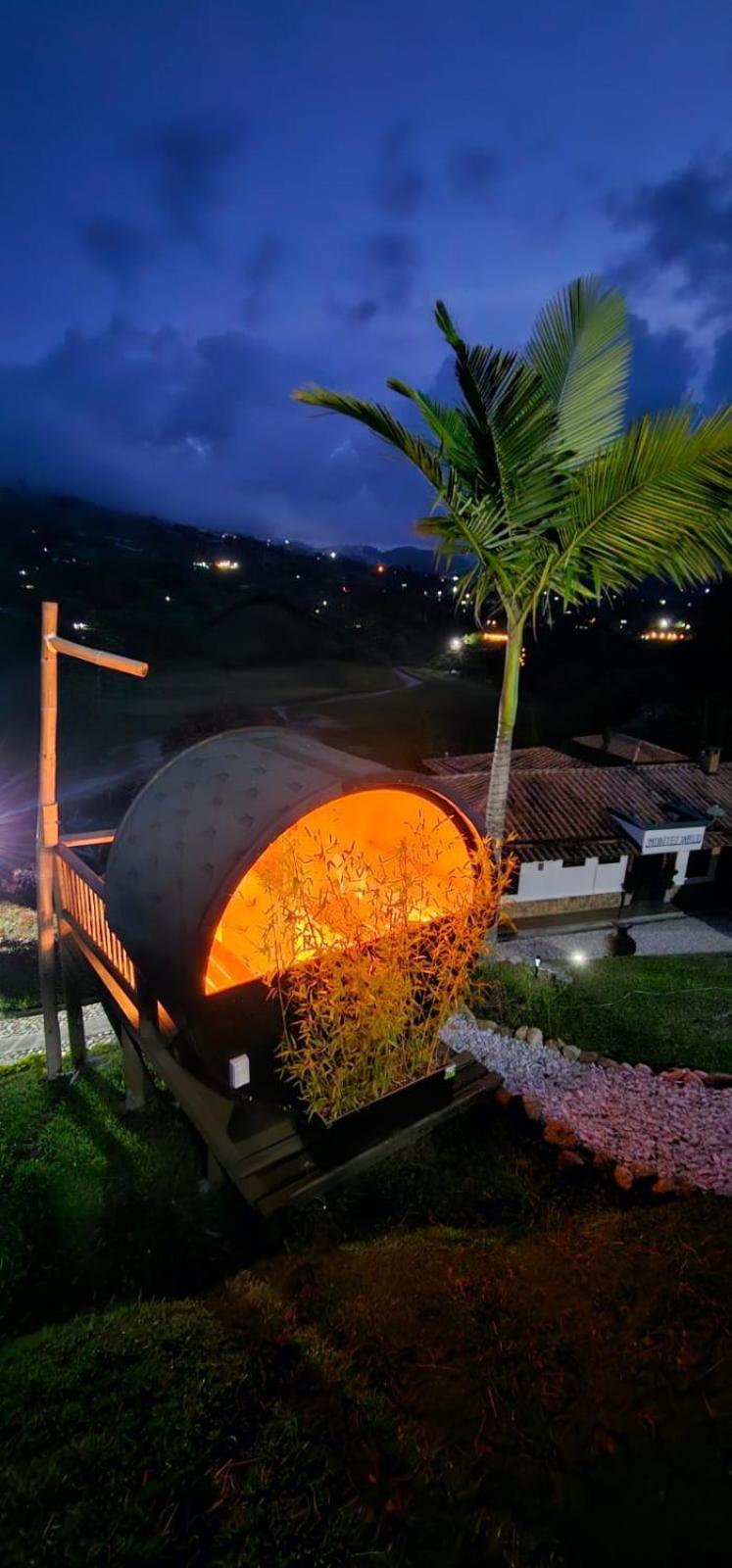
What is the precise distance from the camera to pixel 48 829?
7148 mm

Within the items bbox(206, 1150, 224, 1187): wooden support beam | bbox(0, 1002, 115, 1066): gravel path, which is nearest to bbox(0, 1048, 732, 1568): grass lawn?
bbox(206, 1150, 224, 1187): wooden support beam

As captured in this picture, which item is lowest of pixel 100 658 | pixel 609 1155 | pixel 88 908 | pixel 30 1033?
pixel 30 1033

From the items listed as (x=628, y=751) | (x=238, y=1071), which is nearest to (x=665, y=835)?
(x=628, y=751)

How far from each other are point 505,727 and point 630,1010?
512 cm

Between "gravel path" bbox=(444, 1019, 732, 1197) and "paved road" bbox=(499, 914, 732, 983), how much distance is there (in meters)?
4.97

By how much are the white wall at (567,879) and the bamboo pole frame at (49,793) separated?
1098cm

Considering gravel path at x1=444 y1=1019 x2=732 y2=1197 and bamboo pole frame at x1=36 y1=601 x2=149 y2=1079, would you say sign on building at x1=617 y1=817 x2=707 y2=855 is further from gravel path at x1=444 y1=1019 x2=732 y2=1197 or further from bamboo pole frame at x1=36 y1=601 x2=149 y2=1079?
bamboo pole frame at x1=36 y1=601 x2=149 y2=1079

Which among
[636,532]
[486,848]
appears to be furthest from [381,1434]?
[636,532]

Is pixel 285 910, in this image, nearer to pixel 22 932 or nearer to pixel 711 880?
pixel 22 932

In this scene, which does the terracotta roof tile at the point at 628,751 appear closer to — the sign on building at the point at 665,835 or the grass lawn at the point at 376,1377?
the sign on building at the point at 665,835

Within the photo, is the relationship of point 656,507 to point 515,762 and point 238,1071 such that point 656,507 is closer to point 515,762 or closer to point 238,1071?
point 238,1071

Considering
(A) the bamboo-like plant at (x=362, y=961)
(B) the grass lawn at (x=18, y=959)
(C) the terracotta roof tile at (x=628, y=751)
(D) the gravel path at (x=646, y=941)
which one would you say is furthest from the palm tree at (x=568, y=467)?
(C) the terracotta roof tile at (x=628, y=751)

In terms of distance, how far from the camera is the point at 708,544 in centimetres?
733

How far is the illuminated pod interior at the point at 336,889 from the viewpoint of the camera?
4.82 m
